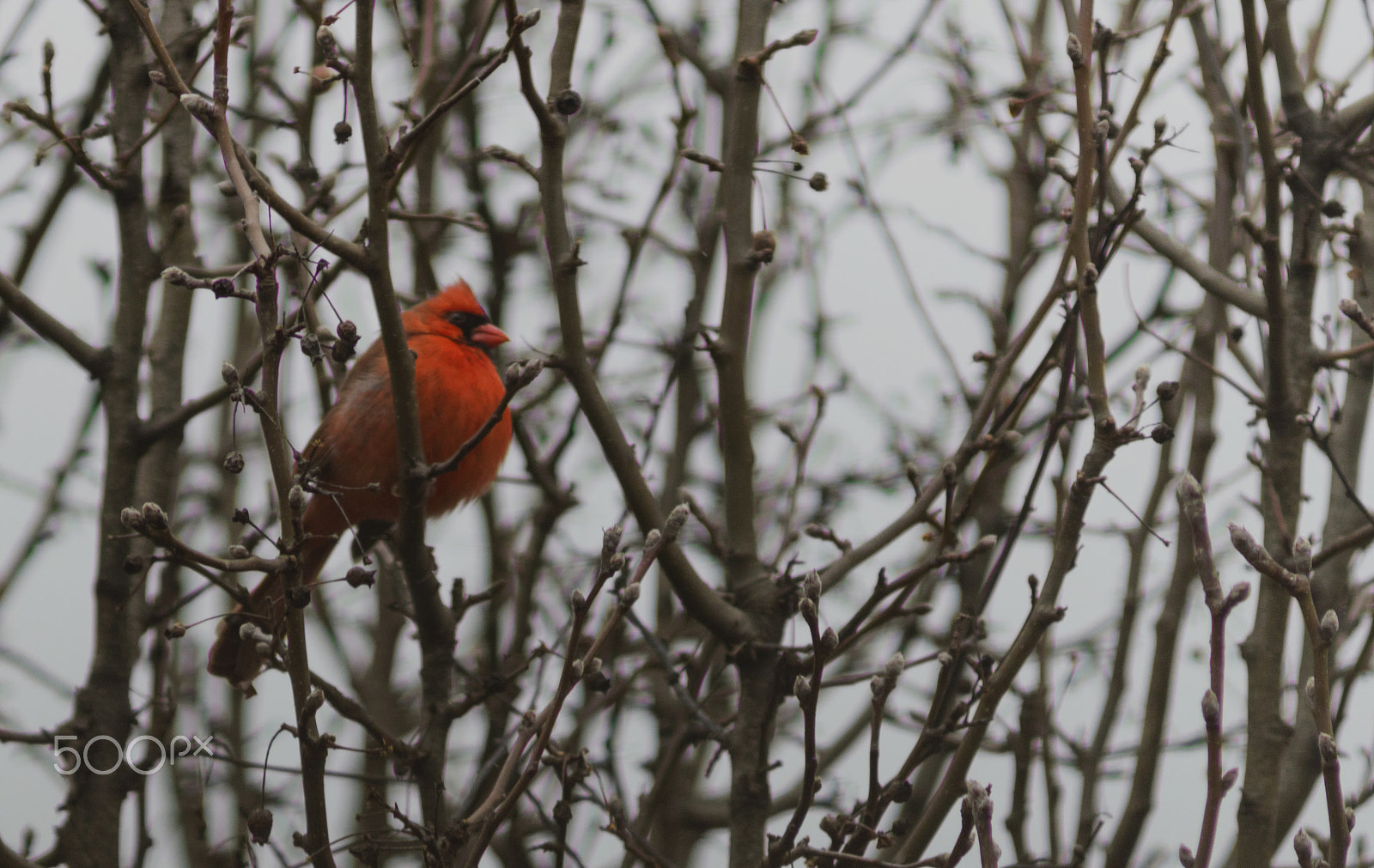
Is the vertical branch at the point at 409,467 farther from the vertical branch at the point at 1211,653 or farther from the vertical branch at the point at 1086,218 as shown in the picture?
the vertical branch at the point at 1211,653

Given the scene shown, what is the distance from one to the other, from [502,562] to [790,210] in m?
1.87

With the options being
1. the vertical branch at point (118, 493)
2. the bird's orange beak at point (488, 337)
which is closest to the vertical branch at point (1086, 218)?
the vertical branch at point (118, 493)

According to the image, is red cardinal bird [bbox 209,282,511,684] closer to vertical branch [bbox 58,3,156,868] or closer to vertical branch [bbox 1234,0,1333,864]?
vertical branch [bbox 58,3,156,868]

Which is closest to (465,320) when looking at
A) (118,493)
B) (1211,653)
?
(118,493)

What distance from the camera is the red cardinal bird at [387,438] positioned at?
372 cm

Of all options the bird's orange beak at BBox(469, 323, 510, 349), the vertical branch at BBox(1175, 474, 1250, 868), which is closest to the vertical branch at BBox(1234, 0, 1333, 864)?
the vertical branch at BBox(1175, 474, 1250, 868)

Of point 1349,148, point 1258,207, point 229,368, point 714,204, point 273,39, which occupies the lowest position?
point 229,368

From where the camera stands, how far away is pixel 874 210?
3963 millimetres

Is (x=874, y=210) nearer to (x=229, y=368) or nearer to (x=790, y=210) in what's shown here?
(x=790, y=210)

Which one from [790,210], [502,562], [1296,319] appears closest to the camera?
[1296,319]

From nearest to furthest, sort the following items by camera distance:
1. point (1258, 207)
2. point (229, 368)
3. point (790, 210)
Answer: point (229, 368), point (1258, 207), point (790, 210)

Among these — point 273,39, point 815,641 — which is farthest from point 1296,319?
point 273,39

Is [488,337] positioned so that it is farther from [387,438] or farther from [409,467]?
[409,467]

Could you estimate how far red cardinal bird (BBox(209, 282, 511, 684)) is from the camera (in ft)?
12.2
